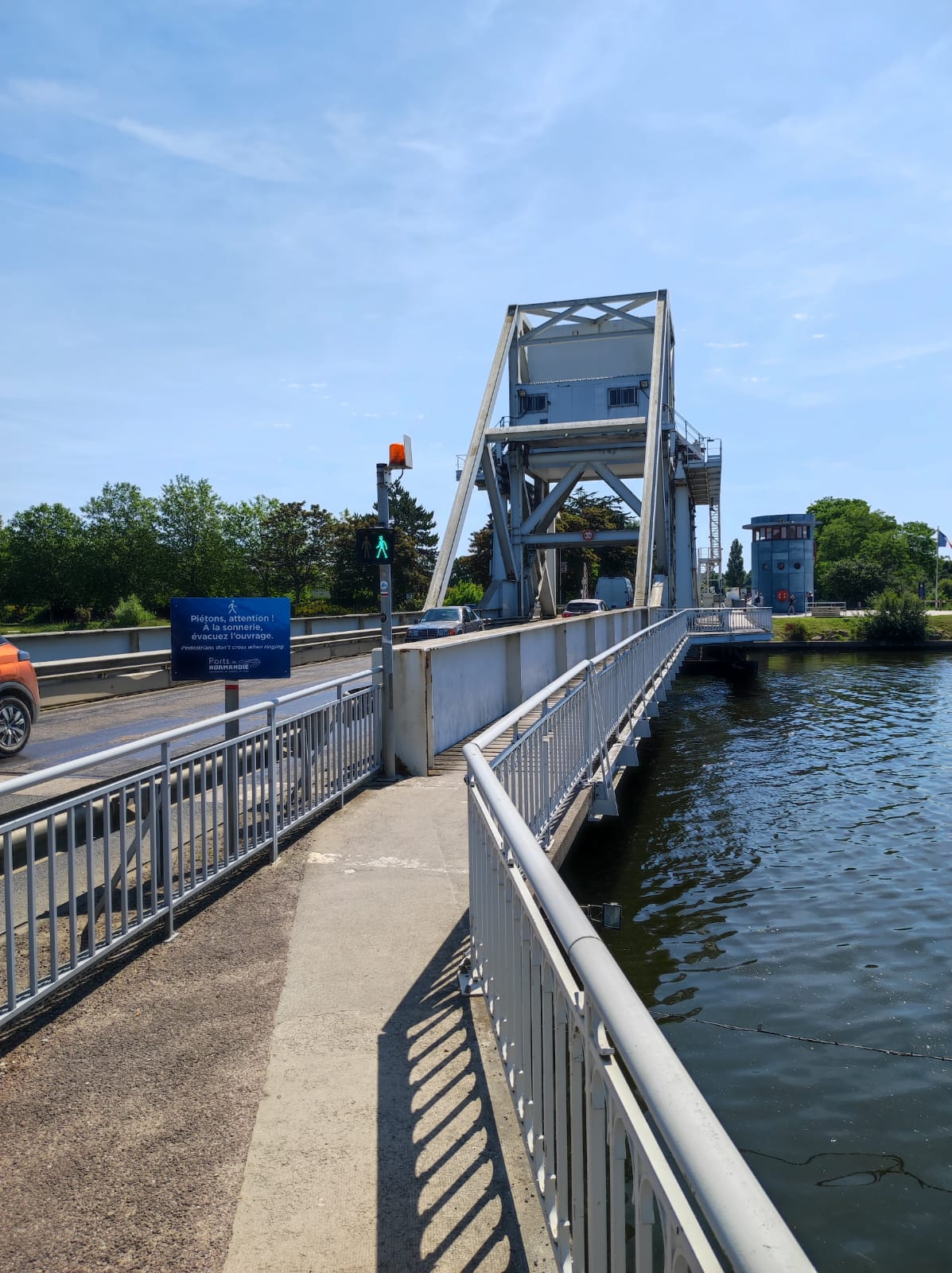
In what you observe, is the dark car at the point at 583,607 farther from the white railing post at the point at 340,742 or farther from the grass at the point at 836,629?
the white railing post at the point at 340,742

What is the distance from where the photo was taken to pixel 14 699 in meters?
11.4

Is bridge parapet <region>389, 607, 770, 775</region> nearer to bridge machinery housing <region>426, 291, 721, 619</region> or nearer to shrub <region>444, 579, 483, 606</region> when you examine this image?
bridge machinery housing <region>426, 291, 721, 619</region>

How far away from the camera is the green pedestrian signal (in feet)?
31.9

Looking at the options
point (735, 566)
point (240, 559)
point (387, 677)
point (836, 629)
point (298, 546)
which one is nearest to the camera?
point (387, 677)

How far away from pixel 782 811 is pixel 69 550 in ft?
280

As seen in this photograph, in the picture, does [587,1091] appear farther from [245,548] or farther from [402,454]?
[245,548]

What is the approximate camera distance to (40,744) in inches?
485

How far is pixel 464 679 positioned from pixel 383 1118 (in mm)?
8384

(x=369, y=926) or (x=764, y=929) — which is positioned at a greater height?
(x=369, y=926)

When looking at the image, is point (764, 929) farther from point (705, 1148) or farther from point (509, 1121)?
point (705, 1148)

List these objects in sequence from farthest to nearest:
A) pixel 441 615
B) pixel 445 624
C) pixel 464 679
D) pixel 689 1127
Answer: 1. pixel 441 615
2. pixel 445 624
3. pixel 464 679
4. pixel 689 1127

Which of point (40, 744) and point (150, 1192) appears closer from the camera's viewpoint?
point (150, 1192)

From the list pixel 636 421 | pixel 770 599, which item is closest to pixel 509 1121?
pixel 636 421

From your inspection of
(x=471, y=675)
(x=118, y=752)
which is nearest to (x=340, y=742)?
(x=471, y=675)
